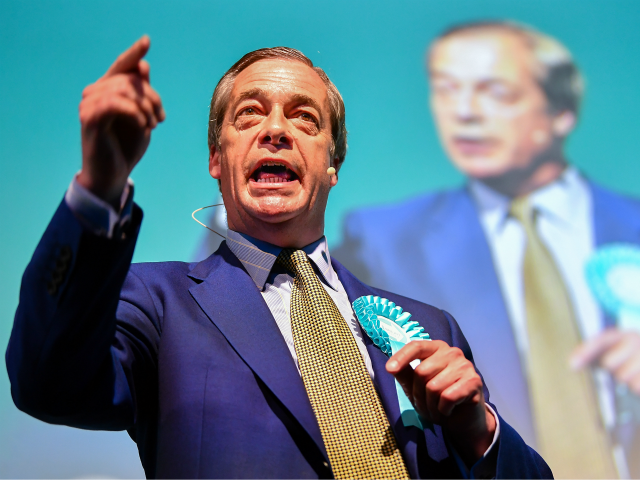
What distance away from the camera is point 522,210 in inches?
123

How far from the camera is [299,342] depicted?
145 cm

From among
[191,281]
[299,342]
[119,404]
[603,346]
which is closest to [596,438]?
[603,346]

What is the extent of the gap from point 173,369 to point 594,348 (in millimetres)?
2241

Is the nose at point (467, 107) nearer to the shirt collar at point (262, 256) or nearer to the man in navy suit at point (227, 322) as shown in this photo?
the man in navy suit at point (227, 322)

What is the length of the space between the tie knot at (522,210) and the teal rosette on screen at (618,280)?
1.17ft

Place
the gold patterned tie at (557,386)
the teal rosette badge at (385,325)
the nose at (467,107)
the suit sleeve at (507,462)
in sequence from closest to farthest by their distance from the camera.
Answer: the suit sleeve at (507,462), the teal rosette badge at (385,325), the gold patterned tie at (557,386), the nose at (467,107)

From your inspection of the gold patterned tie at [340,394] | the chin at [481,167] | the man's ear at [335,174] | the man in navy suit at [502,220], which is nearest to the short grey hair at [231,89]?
the man's ear at [335,174]

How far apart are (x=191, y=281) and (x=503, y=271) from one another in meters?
1.89

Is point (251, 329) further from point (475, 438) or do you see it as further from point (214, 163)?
point (214, 163)

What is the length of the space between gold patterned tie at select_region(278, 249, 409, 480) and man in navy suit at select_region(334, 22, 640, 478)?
153cm

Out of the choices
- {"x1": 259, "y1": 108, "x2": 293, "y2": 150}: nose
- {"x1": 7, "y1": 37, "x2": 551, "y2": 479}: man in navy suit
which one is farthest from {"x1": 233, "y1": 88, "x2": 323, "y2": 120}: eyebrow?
{"x1": 259, "y1": 108, "x2": 293, "y2": 150}: nose

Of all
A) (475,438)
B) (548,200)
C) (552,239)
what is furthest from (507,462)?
(548,200)

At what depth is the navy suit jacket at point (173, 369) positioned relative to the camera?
102cm

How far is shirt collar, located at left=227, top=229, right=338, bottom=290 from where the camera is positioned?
1.65 m
